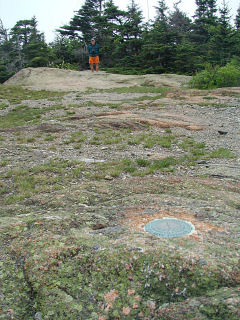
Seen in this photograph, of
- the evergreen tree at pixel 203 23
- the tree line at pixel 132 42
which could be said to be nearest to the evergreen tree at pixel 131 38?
the tree line at pixel 132 42

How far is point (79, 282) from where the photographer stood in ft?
8.92

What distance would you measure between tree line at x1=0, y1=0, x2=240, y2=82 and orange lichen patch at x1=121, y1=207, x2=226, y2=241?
24.1 meters

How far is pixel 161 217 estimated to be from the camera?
3.69m

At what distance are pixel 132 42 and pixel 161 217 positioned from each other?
30.5 m

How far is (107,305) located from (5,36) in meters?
43.9

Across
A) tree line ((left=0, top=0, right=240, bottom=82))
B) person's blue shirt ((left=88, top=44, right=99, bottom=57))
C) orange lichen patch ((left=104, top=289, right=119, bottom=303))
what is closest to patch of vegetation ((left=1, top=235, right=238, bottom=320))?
orange lichen patch ((left=104, top=289, right=119, bottom=303))

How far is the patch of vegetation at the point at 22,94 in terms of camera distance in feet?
54.7

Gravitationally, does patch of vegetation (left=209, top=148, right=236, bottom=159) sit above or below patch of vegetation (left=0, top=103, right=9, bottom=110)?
below

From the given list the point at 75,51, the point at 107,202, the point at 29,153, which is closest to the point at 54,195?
the point at 107,202

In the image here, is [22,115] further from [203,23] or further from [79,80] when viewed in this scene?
[203,23]

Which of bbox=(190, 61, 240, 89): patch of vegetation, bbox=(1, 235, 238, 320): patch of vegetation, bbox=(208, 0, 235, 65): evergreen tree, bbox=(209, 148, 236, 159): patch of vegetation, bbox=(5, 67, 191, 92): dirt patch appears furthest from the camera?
bbox=(208, 0, 235, 65): evergreen tree

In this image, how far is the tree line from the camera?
28.2 meters

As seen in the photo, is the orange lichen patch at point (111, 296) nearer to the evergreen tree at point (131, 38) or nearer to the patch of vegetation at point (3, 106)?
the patch of vegetation at point (3, 106)

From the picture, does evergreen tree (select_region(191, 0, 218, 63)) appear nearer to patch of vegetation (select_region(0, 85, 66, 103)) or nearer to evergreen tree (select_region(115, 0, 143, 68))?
evergreen tree (select_region(115, 0, 143, 68))
